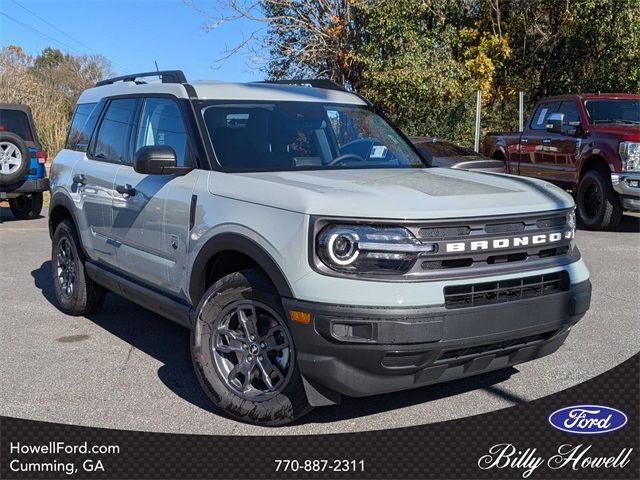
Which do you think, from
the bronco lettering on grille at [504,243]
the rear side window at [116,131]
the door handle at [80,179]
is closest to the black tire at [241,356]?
the bronco lettering on grille at [504,243]

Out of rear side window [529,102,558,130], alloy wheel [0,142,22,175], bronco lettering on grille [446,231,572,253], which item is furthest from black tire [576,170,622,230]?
alloy wheel [0,142,22,175]

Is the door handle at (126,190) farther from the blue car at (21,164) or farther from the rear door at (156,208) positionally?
the blue car at (21,164)

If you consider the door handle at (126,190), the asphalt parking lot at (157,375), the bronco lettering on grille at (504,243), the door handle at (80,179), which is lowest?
the asphalt parking lot at (157,375)

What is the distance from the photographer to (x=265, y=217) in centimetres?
371

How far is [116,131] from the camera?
18.5 feet

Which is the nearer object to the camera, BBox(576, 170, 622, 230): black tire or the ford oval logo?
the ford oval logo

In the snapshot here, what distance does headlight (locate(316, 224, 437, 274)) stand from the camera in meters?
3.36

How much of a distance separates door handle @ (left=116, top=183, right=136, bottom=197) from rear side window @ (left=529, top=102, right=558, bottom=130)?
30.0 ft

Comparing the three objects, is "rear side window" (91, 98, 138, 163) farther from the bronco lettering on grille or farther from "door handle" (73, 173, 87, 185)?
the bronco lettering on grille

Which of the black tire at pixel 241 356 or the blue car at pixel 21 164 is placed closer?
the black tire at pixel 241 356

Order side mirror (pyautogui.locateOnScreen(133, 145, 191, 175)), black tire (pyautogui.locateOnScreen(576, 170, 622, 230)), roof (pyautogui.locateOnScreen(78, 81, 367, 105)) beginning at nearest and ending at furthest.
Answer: side mirror (pyautogui.locateOnScreen(133, 145, 191, 175))
roof (pyautogui.locateOnScreen(78, 81, 367, 105))
black tire (pyautogui.locateOnScreen(576, 170, 622, 230))

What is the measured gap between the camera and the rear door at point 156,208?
4426 millimetres

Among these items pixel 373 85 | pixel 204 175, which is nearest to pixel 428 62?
pixel 373 85

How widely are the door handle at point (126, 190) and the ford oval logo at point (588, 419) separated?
309 cm
